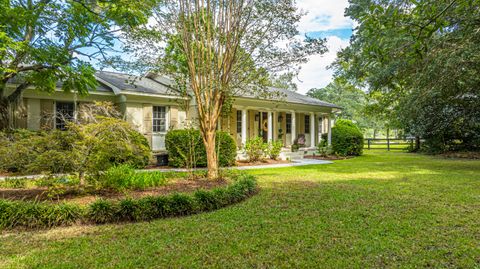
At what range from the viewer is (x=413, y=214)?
16.1 ft

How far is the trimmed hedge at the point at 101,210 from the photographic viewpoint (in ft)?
14.6

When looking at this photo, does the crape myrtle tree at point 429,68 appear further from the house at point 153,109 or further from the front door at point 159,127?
the front door at point 159,127

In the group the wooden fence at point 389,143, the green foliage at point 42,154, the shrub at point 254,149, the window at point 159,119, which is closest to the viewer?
the green foliage at point 42,154

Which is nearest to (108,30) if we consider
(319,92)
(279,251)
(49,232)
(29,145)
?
(29,145)

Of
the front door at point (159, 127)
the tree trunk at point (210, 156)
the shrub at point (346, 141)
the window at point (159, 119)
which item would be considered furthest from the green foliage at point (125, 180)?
the shrub at point (346, 141)

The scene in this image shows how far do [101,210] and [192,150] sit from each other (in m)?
6.16

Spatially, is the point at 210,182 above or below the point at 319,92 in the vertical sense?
below

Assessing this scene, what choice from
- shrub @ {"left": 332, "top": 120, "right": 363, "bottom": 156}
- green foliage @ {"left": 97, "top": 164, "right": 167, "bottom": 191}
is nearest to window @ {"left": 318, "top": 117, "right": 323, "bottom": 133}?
shrub @ {"left": 332, "top": 120, "right": 363, "bottom": 156}

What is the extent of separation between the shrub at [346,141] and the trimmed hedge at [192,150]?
7.68 metres

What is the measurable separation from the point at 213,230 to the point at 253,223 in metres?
0.68

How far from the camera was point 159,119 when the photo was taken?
42.6 feet

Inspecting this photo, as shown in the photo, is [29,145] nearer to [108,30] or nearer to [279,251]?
[279,251]

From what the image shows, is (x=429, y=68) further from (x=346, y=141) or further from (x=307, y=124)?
(x=307, y=124)

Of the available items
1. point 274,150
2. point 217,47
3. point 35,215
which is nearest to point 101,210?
point 35,215
